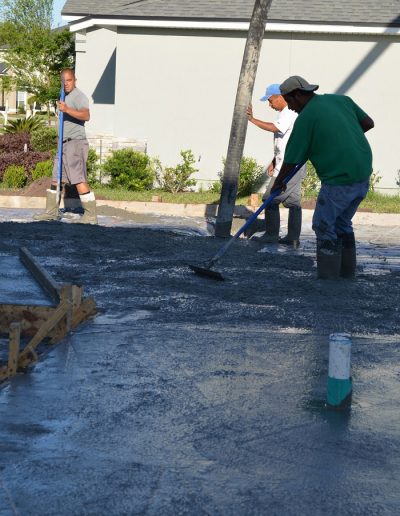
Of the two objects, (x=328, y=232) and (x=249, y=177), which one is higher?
(x=328, y=232)

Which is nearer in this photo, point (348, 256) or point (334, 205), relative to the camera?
point (334, 205)

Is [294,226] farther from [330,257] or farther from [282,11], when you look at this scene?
[282,11]

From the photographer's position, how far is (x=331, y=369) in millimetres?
5355

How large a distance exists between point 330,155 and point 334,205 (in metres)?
0.45

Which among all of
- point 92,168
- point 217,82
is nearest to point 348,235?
point 92,168

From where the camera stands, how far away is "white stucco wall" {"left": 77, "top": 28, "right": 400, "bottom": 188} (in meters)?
19.6

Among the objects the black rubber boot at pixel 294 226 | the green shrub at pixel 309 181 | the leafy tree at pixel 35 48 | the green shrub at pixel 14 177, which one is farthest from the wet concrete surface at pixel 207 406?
the leafy tree at pixel 35 48

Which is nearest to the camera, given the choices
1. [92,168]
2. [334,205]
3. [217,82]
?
[334,205]

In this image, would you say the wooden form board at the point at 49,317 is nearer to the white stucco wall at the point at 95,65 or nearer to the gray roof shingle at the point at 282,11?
the gray roof shingle at the point at 282,11

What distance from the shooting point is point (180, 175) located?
19.5 metres

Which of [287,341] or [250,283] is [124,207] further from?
[287,341]

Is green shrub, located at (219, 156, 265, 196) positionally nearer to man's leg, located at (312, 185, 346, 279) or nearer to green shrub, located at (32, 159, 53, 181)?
green shrub, located at (32, 159, 53, 181)

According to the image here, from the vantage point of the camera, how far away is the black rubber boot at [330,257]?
9.42 meters

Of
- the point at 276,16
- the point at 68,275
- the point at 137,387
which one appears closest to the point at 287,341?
the point at 137,387
